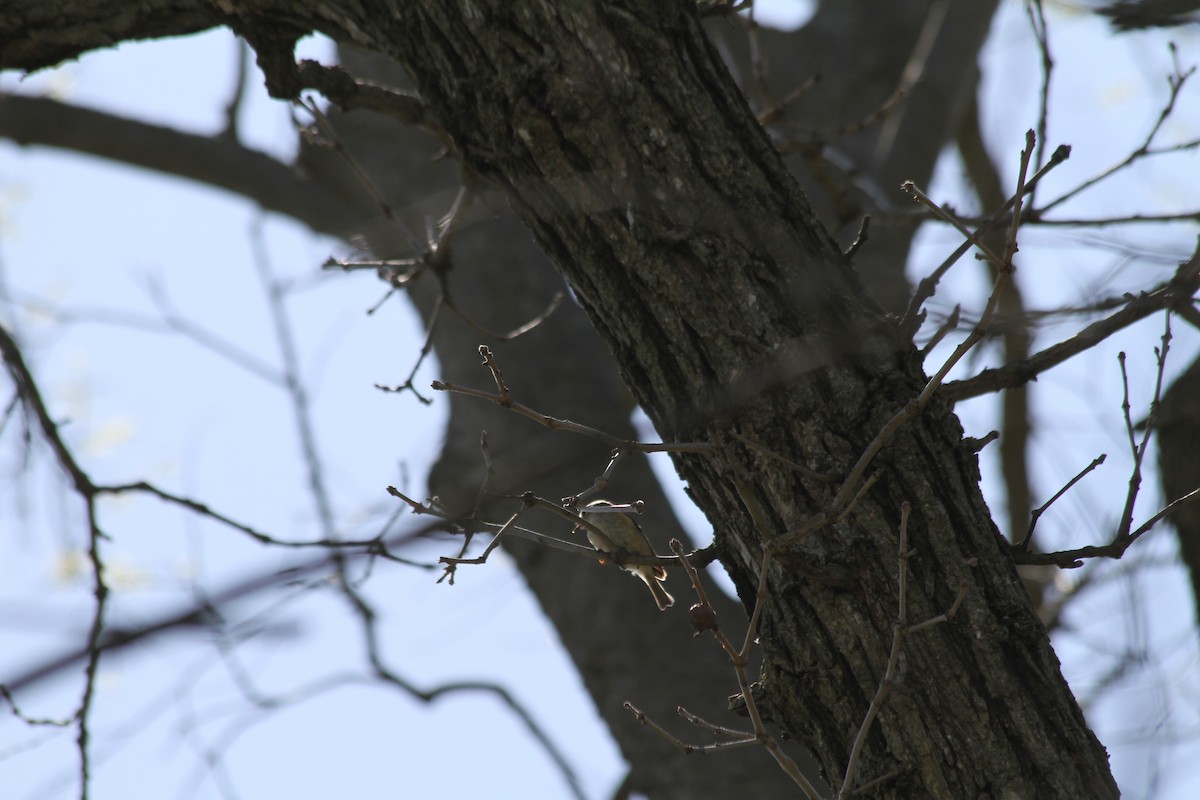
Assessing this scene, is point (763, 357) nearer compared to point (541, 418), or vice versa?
point (541, 418)

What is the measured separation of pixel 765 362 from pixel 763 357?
0.01m

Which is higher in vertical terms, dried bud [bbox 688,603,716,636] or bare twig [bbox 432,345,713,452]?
bare twig [bbox 432,345,713,452]

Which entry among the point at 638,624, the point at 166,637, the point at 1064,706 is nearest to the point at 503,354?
the point at 638,624

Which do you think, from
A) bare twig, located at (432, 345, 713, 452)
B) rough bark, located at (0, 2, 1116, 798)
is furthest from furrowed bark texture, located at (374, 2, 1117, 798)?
bare twig, located at (432, 345, 713, 452)

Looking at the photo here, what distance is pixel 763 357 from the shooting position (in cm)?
173

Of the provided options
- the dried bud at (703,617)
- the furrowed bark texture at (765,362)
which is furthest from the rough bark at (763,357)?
the dried bud at (703,617)

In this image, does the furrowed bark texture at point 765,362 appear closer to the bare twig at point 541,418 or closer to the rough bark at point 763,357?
the rough bark at point 763,357

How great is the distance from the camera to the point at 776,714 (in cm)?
172

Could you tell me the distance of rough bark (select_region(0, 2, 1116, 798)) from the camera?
1603 mm

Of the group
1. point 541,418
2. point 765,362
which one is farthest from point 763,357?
point 541,418

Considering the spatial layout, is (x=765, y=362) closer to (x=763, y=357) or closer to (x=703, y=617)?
(x=763, y=357)

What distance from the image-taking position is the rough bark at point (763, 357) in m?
1.60

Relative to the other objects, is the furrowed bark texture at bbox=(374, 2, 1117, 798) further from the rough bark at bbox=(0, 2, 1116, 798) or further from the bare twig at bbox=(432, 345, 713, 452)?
the bare twig at bbox=(432, 345, 713, 452)

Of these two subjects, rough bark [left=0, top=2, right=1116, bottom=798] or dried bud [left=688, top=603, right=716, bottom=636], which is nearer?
dried bud [left=688, top=603, right=716, bottom=636]
